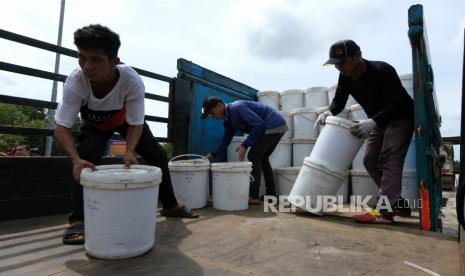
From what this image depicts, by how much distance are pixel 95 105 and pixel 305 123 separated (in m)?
3.51

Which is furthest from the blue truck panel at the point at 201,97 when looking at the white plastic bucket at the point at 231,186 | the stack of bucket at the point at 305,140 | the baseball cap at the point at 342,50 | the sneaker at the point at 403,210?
the sneaker at the point at 403,210

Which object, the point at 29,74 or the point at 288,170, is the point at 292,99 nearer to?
the point at 288,170

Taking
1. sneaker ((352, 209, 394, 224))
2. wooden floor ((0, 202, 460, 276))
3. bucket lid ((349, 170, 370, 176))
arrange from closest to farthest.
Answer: wooden floor ((0, 202, 460, 276)) → sneaker ((352, 209, 394, 224)) → bucket lid ((349, 170, 370, 176))

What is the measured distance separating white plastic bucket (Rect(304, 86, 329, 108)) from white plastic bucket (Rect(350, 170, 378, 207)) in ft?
5.67

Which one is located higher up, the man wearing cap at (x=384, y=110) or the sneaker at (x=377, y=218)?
the man wearing cap at (x=384, y=110)

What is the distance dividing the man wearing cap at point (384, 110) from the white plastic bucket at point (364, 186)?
0.83 meters

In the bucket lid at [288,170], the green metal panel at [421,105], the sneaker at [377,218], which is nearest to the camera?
the green metal panel at [421,105]

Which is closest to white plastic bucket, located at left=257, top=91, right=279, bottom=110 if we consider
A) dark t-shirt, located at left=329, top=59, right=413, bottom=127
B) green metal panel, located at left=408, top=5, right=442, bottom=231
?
dark t-shirt, located at left=329, top=59, right=413, bottom=127

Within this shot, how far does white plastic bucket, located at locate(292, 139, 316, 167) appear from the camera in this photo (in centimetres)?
461

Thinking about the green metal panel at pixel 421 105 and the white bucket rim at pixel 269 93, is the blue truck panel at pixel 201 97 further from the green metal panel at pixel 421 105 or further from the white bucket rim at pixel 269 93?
the green metal panel at pixel 421 105

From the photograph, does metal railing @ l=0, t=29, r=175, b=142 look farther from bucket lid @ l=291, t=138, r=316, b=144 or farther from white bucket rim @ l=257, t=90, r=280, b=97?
white bucket rim @ l=257, t=90, r=280, b=97

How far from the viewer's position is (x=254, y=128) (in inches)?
146

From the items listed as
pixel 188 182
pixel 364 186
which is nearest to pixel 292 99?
pixel 364 186

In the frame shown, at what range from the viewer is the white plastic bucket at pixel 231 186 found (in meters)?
3.21
